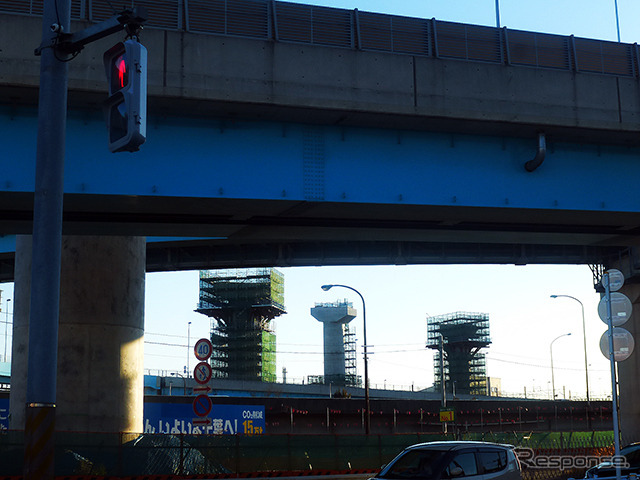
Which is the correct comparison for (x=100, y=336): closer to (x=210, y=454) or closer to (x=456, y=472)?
(x=210, y=454)

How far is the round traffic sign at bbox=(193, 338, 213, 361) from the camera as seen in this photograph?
19312 millimetres

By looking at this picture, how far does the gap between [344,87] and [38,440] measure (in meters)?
13.0

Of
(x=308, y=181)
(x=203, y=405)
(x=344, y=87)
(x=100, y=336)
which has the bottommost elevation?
(x=203, y=405)

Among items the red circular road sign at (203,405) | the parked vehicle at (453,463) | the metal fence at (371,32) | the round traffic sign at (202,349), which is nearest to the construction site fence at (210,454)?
the red circular road sign at (203,405)

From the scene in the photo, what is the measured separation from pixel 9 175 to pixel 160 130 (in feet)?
11.4

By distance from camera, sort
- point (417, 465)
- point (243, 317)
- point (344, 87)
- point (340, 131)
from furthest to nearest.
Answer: point (243, 317) → point (340, 131) → point (344, 87) → point (417, 465)

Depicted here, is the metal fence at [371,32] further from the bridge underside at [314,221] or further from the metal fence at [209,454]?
the metal fence at [209,454]

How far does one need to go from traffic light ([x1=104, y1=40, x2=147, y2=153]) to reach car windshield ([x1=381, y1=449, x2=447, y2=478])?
914 centimetres

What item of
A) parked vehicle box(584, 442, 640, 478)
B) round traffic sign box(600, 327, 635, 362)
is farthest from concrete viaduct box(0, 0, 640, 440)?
parked vehicle box(584, 442, 640, 478)

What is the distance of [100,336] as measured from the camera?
2639 cm

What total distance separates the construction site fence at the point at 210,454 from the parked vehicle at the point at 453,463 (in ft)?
35.5

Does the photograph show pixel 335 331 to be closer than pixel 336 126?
No

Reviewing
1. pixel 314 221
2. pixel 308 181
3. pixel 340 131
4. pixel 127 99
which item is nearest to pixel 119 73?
pixel 127 99

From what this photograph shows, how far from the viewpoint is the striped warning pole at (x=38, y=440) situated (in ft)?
27.3
